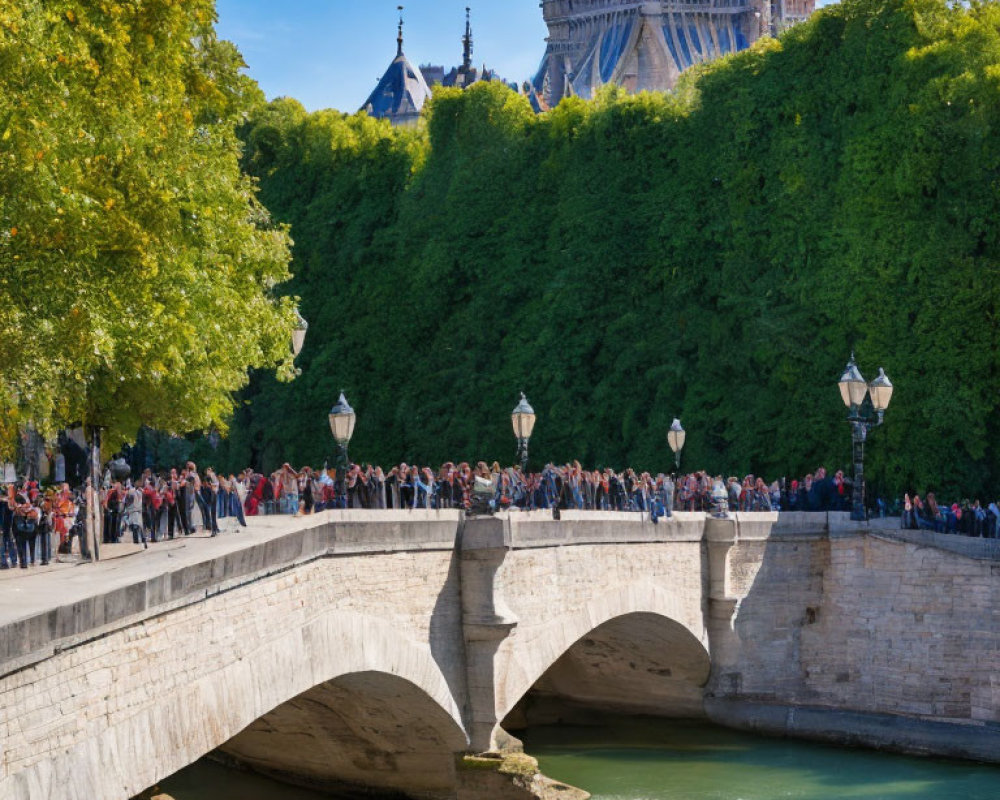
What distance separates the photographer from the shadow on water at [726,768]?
27562mm

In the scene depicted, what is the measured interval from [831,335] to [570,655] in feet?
36.6

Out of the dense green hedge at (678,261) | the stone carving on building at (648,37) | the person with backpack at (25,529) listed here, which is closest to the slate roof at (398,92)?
the stone carving on building at (648,37)

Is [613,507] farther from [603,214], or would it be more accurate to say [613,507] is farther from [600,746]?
[603,214]

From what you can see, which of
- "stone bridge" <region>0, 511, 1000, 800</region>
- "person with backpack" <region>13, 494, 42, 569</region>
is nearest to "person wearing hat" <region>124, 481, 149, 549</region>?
"stone bridge" <region>0, 511, 1000, 800</region>

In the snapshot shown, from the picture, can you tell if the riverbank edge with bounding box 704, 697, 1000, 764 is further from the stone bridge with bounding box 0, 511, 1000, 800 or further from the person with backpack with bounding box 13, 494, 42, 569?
the person with backpack with bounding box 13, 494, 42, 569

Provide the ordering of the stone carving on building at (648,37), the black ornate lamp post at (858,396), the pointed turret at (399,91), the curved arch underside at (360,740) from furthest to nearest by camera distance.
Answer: the pointed turret at (399,91) < the stone carving on building at (648,37) < the black ornate lamp post at (858,396) < the curved arch underside at (360,740)

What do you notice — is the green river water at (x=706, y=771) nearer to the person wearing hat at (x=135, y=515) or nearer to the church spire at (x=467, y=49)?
→ the person wearing hat at (x=135, y=515)

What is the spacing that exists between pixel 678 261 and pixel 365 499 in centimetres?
2000

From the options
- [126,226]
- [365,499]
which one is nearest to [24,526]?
[126,226]

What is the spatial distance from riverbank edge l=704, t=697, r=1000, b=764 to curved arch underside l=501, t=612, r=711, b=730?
2.47 feet

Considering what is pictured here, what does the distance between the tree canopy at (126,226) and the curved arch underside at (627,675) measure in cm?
893

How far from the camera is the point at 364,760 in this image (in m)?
25.6

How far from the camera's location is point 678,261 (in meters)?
45.6

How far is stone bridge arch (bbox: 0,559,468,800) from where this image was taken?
13.7 meters
